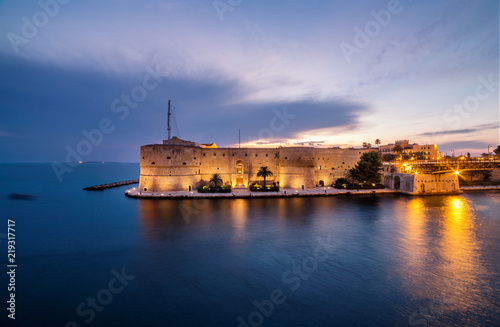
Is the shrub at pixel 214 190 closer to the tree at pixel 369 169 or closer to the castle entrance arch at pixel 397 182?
the tree at pixel 369 169

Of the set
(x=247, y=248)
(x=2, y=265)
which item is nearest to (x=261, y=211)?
(x=247, y=248)

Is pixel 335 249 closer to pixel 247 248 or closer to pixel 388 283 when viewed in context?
pixel 388 283

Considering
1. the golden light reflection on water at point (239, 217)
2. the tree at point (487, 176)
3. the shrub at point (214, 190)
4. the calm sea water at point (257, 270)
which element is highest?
the tree at point (487, 176)

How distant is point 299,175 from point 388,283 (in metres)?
31.0

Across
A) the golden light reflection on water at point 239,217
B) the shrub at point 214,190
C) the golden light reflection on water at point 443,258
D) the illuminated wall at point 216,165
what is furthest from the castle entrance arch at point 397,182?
the shrub at point 214,190

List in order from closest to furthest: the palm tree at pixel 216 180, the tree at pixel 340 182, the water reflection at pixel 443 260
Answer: the water reflection at pixel 443 260 < the palm tree at pixel 216 180 < the tree at pixel 340 182

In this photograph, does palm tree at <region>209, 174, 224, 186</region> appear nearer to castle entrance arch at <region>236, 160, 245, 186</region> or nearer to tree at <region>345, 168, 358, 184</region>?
castle entrance arch at <region>236, 160, 245, 186</region>

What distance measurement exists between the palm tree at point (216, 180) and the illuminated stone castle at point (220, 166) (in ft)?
3.09

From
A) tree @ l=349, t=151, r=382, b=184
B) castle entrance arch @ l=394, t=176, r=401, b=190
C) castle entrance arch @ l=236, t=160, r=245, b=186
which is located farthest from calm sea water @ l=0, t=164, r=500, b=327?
castle entrance arch @ l=394, t=176, r=401, b=190

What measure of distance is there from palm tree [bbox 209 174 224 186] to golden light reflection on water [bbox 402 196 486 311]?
27.9m

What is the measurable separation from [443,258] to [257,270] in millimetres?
12427

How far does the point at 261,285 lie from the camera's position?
42.4 feet

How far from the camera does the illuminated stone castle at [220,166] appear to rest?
131ft

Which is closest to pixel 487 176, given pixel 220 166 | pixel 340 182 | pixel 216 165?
pixel 340 182
